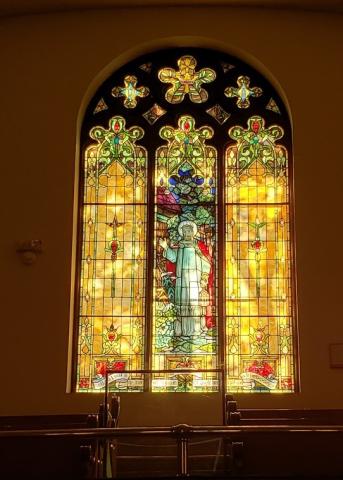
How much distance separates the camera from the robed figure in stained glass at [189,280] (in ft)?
26.7

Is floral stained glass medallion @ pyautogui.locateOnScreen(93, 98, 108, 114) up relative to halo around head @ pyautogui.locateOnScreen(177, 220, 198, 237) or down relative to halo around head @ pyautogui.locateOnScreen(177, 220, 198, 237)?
up

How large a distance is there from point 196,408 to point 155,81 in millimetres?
3613

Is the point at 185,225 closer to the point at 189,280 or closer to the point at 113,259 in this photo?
the point at 189,280

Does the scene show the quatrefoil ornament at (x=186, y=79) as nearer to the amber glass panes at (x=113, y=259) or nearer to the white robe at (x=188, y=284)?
the amber glass panes at (x=113, y=259)

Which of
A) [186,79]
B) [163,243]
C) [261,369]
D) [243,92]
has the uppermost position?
[186,79]

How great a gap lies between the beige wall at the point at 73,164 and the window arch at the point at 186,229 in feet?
1.00

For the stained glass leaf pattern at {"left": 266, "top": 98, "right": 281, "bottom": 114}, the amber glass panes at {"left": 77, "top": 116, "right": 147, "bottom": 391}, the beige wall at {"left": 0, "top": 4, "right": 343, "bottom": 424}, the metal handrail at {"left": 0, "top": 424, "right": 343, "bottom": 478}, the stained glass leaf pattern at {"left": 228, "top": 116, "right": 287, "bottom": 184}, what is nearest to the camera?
the metal handrail at {"left": 0, "top": 424, "right": 343, "bottom": 478}

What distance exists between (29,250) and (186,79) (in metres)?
2.62

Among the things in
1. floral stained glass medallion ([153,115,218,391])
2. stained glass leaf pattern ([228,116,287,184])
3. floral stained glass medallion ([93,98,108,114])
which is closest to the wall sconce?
floral stained glass medallion ([153,115,218,391])

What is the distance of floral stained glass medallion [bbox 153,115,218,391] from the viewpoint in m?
8.02

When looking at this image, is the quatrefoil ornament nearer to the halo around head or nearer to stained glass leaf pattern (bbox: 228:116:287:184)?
stained glass leaf pattern (bbox: 228:116:287:184)

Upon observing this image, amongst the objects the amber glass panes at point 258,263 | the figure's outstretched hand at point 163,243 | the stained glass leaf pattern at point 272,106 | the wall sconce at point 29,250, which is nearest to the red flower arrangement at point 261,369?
the amber glass panes at point 258,263

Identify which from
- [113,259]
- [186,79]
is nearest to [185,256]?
[113,259]

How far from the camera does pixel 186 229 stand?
844cm
